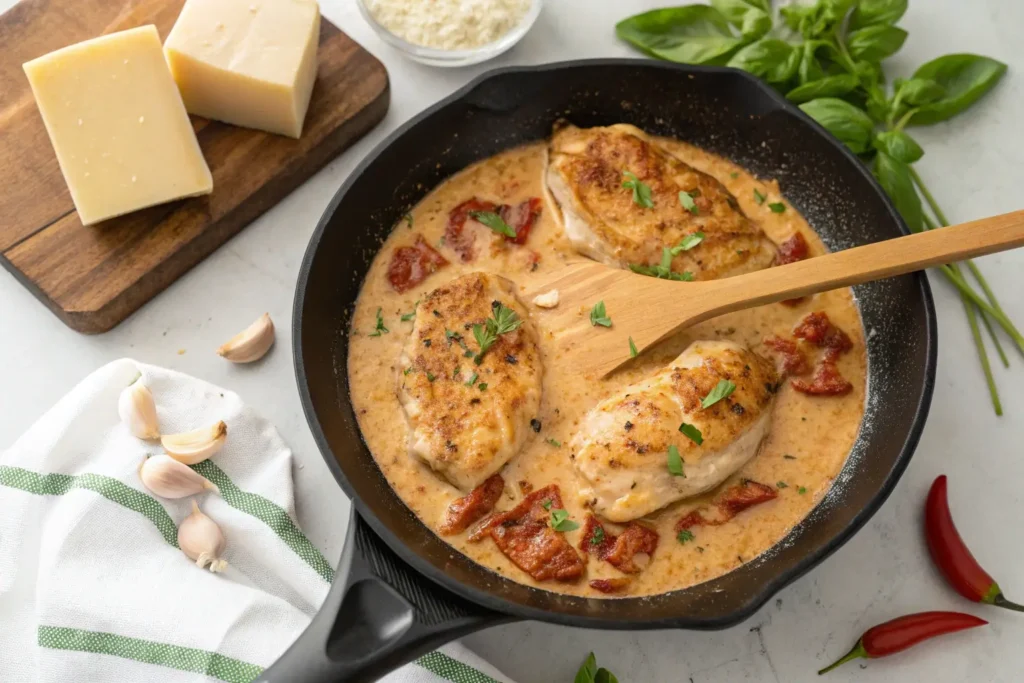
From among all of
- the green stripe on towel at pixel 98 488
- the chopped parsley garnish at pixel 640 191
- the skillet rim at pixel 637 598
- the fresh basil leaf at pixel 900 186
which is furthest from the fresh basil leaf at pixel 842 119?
the green stripe on towel at pixel 98 488

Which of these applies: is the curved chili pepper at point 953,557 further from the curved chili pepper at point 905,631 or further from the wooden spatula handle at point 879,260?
the wooden spatula handle at point 879,260

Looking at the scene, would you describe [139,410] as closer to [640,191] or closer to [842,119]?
Answer: [640,191]

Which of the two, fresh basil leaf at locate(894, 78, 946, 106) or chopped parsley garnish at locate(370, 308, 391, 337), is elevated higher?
fresh basil leaf at locate(894, 78, 946, 106)

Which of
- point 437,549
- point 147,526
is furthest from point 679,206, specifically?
point 147,526

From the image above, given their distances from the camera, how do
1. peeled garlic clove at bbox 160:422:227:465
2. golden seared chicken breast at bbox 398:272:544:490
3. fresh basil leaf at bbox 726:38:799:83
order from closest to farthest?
golden seared chicken breast at bbox 398:272:544:490 < peeled garlic clove at bbox 160:422:227:465 < fresh basil leaf at bbox 726:38:799:83

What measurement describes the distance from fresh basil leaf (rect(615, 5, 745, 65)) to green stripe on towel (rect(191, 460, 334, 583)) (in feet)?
8.20

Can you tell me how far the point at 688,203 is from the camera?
12.2ft

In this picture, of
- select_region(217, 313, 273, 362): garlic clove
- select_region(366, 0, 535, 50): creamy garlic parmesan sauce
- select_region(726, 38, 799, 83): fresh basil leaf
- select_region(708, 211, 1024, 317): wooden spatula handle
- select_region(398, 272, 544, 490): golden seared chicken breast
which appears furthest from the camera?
select_region(366, 0, 535, 50): creamy garlic parmesan sauce

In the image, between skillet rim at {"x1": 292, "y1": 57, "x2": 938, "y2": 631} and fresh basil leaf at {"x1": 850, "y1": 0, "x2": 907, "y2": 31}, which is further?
fresh basil leaf at {"x1": 850, "y1": 0, "x2": 907, "y2": 31}

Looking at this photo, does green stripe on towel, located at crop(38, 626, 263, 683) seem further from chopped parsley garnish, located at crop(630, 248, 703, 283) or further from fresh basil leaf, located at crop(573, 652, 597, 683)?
chopped parsley garnish, located at crop(630, 248, 703, 283)

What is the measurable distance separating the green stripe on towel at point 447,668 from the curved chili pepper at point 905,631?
4.26ft

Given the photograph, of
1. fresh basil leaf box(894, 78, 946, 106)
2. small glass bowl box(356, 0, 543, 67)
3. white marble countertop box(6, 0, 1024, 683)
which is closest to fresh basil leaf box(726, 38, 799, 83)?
fresh basil leaf box(894, 78, 946, 106)

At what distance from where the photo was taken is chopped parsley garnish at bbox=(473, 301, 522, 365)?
347 cm

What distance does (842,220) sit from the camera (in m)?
3.93
